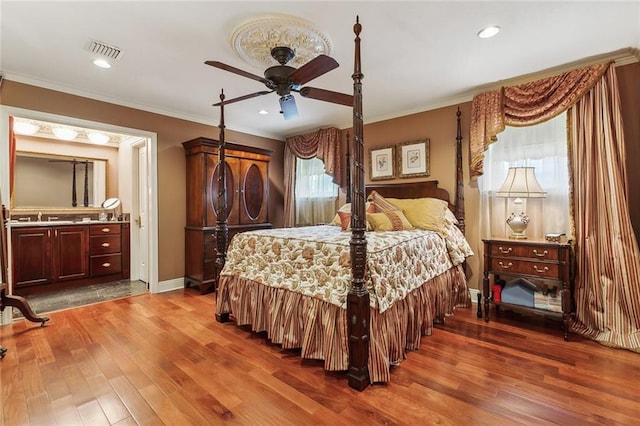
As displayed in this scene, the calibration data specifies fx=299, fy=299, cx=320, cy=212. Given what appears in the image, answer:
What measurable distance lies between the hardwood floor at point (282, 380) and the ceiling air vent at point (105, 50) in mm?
2390

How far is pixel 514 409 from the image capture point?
5.32 feet

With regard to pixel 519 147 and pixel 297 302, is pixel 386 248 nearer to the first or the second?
pixel 297 302

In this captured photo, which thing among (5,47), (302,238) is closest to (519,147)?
(302,238)

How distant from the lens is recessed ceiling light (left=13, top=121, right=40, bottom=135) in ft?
13.5

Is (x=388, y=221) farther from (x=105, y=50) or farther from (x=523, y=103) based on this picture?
(x=105, y=50)

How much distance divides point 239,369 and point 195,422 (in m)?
0.52

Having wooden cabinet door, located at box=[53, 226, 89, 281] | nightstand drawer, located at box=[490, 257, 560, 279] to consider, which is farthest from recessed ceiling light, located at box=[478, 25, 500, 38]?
wooden cabinet door, located at box=[53, 226, 89, 281]

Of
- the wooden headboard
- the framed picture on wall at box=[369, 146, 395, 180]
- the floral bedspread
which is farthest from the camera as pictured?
the framed picture on wall at box=[369, 146, 395, 180]

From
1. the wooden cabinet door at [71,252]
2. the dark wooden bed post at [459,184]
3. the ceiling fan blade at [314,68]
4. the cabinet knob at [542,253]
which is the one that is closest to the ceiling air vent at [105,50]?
the ceiling fan blade at [314,68]

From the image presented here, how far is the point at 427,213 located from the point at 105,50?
3283 millimetres

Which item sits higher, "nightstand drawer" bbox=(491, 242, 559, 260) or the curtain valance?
the curtain valance

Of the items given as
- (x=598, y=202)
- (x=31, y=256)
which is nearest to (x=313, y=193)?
(x=598, y=202)

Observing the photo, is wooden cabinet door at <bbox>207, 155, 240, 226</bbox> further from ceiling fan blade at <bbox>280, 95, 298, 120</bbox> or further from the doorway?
ceiling fan blade at <bbox>280, 95, 298, 120</bbox>

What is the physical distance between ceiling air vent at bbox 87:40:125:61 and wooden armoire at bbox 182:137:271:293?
57.4 inches
